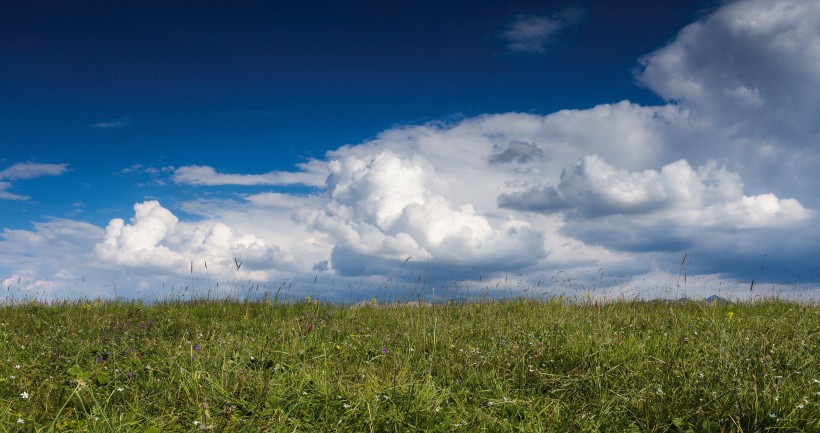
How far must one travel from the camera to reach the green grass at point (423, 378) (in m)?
4.43

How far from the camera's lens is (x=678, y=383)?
5.07 m

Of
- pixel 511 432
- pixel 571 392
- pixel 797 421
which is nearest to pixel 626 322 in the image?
pixel 571 392

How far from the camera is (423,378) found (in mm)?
5527

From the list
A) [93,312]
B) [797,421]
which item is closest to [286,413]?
[797,421]

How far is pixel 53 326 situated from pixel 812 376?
10.2 m

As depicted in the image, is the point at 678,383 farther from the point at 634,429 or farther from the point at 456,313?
the point at 456,313

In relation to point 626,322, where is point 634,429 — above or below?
below

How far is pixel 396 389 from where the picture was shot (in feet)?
16.0

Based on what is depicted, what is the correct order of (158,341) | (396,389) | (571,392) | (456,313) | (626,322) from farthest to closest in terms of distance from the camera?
(456,313) → (626,322) → (158,341) → (571,392) → (396,389)

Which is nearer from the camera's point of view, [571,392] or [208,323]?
[571,392]

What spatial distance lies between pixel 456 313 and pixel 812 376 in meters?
5.74

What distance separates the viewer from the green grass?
4434 mm

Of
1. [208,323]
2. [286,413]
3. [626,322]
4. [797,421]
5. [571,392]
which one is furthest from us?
[208,323]

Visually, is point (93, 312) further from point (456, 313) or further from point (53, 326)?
point (456, 313)
